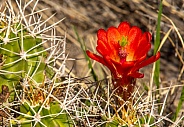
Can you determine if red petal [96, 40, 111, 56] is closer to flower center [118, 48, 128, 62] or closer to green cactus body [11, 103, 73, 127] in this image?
flower center [118, 48, 128, 62]

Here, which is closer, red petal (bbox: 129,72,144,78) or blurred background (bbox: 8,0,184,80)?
red petal (bbox: 129,72,144,78)

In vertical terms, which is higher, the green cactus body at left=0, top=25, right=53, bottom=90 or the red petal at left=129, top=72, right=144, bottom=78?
the green cactus body at left=0, top=25, right=53, bottom=90

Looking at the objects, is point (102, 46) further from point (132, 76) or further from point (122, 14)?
point (122, 14)

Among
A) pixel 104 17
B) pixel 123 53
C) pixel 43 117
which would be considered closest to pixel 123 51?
pixel 123 53

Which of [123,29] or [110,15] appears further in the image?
[110,15]

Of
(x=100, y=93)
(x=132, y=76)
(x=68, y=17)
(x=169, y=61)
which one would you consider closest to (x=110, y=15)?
(x=68, y=17)

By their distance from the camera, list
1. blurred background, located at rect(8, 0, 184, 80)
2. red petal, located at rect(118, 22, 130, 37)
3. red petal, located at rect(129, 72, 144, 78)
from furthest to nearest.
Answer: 1. blurred background, located at rect(8, 0, 184, 80)
2. red petal, located at rect(118, 22, 130, 37)
3. red petal, located at rect(129, 72, 144, 78)

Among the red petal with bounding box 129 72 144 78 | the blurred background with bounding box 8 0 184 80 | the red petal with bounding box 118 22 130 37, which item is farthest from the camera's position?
the blurred background with bounding box 8 0 184 80

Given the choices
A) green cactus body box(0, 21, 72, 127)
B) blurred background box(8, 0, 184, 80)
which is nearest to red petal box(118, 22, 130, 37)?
green cactus body box(0, 21, 72, 127)

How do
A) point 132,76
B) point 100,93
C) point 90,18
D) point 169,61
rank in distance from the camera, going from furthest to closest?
point 90,18 → point 169,61 → point 100,93 → point 132,76

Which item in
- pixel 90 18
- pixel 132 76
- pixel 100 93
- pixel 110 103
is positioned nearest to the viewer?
pixel 132 76
